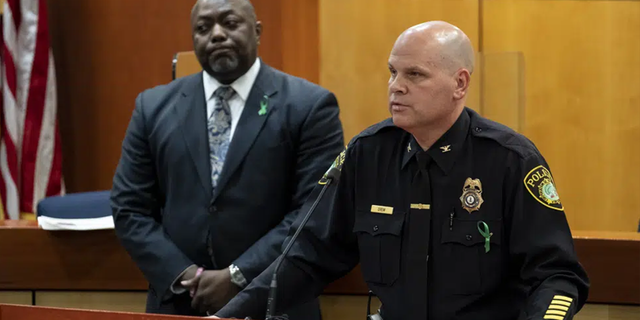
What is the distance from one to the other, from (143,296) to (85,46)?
77.4 inches

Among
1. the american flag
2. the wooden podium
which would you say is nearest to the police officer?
the wooden podium

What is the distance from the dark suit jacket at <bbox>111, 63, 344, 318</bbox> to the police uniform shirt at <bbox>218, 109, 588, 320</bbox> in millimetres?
522

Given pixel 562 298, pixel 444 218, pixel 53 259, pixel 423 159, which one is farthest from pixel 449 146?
pixel 53 259

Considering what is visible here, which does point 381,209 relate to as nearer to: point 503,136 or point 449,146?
point 449,146

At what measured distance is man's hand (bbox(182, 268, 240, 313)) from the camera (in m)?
2.51

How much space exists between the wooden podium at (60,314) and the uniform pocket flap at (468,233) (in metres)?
0.69

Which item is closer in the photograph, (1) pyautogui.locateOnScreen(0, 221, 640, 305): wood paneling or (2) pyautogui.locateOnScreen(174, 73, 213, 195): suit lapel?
(2) pyautogui.locateOnScreen(174, 73, 213, 195): suit lapel

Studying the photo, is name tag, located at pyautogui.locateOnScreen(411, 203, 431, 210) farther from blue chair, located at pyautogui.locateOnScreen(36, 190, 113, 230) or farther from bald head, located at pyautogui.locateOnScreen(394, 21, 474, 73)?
blue chair, located at pyautogui.locateOnScreen(36, 190, 113, 230)

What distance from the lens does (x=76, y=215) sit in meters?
2.99

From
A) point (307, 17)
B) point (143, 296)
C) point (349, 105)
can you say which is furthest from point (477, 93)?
point (143, 296)

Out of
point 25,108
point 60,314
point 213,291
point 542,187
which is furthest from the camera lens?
point 25,108

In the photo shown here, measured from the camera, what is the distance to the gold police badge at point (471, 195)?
192 cm

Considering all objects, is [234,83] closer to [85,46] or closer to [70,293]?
[70,293]

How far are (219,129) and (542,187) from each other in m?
1.19
